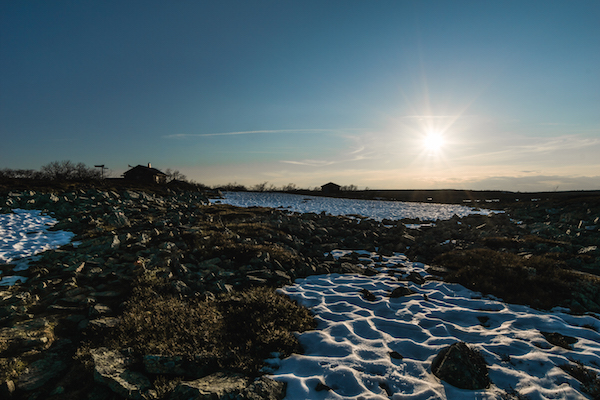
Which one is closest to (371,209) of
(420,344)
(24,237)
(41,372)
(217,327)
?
(420,344)

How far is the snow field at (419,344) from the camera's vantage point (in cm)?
414

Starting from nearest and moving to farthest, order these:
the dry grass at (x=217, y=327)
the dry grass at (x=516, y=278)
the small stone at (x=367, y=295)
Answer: the dry grass at (x=217, y=327)
the dry grass at (x=516, y=278)
the small stone at (x=367, y=295)

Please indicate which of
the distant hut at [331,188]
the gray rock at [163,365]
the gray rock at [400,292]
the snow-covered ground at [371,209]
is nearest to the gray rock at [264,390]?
the gray rock at [163,365]

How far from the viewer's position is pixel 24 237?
11328mm

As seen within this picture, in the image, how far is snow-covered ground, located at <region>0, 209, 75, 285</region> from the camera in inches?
361

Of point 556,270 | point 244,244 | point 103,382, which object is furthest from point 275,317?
point 556,270

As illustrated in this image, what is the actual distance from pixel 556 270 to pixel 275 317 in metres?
9.04

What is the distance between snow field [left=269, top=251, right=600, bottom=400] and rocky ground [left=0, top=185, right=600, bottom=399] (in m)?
0.62

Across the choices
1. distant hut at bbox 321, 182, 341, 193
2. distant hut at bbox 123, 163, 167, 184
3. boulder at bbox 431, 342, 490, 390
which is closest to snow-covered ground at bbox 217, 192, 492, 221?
boulder at bbox 431, 342, 490, 390

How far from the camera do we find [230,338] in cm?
525

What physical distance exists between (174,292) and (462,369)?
20.6 ft

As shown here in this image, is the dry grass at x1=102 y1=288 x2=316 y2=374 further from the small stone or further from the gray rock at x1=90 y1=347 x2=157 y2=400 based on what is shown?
the small stone

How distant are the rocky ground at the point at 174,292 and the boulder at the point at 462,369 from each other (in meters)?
2.49

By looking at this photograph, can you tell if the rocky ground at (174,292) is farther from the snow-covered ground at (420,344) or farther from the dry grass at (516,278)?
the snow-covered ground at (420,344)
